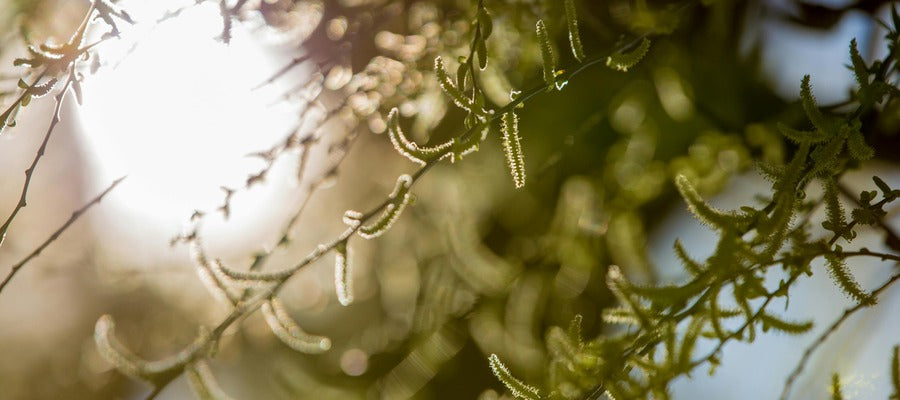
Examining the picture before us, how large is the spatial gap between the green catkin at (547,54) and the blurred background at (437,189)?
12 centimetres

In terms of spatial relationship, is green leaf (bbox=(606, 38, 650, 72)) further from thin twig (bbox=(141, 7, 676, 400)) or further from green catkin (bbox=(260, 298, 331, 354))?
green catkin (bbox=(260, 298, 331, 354))

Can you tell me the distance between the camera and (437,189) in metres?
0.83

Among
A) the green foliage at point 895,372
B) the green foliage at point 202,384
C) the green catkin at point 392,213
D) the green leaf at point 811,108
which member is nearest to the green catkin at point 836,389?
the green foliage at point 895,372

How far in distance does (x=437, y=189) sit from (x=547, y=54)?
0.48 m

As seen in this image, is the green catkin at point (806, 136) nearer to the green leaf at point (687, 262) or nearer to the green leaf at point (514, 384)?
the green leaf at point (687, 262)

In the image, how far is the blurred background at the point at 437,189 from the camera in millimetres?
596

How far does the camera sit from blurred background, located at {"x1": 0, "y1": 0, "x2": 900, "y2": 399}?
0.60m

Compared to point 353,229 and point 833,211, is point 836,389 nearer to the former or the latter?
point 833,211

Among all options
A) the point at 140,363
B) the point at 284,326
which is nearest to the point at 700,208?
the point at 284,326

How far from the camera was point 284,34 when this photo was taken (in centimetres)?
63

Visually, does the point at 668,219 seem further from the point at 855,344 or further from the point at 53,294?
the point at 53,294

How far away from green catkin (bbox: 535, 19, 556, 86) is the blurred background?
121mm

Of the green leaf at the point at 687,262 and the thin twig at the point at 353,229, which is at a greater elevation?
the thin twig at the point at 353,229

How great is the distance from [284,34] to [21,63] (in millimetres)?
267
